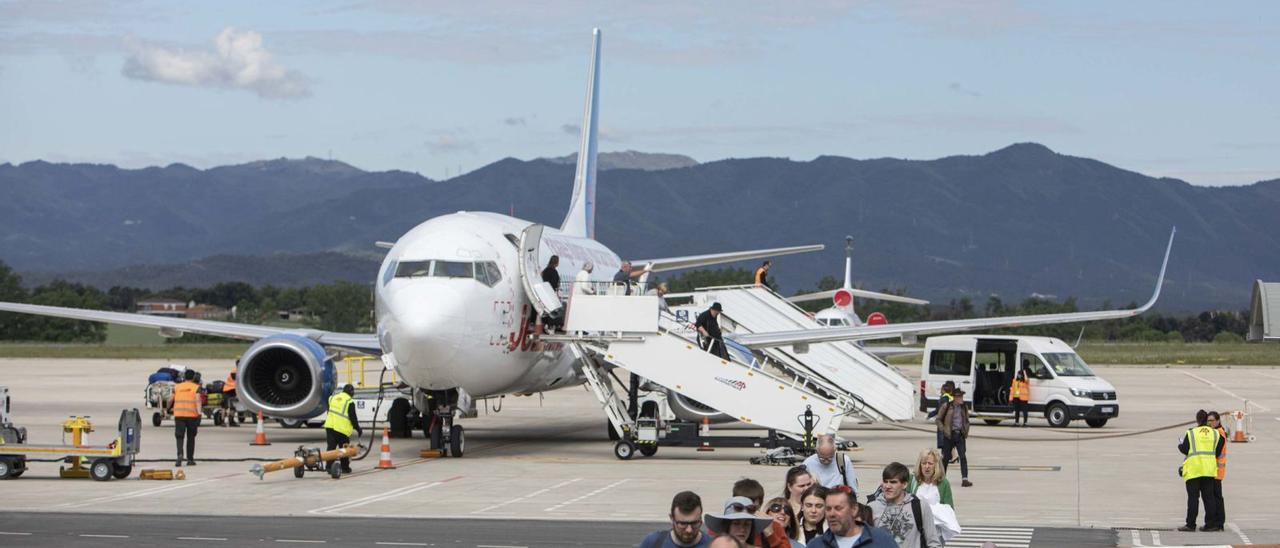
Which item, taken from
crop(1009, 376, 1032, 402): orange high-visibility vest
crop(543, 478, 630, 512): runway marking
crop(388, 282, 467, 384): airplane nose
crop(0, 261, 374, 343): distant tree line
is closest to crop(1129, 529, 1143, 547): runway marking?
crop(543, 478, 630, 512): runway marking

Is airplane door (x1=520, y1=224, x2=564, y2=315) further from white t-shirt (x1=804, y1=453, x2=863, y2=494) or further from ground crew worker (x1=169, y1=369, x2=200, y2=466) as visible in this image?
white t-shirt (x1=804, y1=453, x2=863, y2=494)

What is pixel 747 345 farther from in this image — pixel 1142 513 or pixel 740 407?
pixel 1142 513

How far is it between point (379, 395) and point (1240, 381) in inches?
1672

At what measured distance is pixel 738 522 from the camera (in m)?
10.2

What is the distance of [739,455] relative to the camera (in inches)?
A: 1200

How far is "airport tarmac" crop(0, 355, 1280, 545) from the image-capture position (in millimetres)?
21188

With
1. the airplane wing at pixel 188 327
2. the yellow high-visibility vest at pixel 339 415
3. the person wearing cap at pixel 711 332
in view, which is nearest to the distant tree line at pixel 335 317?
the airplane wing at pixel 188 327

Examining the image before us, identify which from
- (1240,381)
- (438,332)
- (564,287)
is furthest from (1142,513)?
(1240,381)

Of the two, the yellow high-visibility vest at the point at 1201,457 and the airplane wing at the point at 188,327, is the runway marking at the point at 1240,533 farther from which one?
the airplane wing at the point at 188,327

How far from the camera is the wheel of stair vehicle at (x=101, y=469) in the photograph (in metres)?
25.2

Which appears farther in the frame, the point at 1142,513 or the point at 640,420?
the point at 640,420

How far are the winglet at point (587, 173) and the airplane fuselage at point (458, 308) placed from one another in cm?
1395

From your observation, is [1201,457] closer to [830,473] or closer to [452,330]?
[830,473]

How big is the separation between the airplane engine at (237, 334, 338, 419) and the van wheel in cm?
1636
